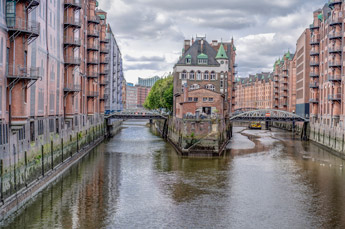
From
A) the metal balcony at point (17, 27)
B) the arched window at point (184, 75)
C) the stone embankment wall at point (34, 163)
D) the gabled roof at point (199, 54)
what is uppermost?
the gabled roof at point (199, 54)

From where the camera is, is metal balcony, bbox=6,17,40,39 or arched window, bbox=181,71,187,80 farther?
arched window, bbox=181,71,187,80

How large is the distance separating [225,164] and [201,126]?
9365 mm

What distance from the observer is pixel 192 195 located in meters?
33.3

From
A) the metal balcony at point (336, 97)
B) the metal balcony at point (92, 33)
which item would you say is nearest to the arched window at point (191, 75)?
the metal balcony at point (92, 33)

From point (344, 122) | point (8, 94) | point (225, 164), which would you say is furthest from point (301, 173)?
point (8, 94)

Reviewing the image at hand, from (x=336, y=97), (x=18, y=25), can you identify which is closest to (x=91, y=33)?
(x=336, y=97)

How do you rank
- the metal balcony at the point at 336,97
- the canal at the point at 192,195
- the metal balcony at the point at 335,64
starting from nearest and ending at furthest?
the canal at the point at 192,195 < the metal balcony at the point at 336,97 < the metal balcony at the point at 335,64

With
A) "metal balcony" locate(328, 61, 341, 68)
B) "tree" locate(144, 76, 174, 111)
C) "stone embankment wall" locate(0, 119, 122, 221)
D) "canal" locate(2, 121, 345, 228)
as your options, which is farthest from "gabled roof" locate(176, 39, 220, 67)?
"stone embankment wall" locate(0, 119, 122, 221)

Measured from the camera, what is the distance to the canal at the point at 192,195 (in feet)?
87.4

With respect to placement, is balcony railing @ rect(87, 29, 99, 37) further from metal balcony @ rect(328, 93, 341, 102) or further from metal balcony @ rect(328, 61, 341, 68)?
metal balcony @ rect(328, 93, 341, 102)

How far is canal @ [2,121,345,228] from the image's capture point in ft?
Answer: 87.4

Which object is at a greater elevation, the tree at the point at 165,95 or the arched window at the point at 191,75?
the arched window at the point at 191,75

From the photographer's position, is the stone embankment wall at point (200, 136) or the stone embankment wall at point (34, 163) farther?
the stone embankment wall at point (200, 136)

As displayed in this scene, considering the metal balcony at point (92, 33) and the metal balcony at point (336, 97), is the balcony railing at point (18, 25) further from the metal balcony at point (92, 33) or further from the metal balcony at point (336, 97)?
the metal balcony at point (336, 97)
